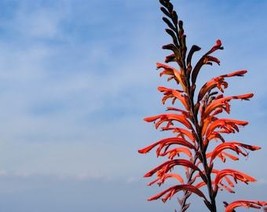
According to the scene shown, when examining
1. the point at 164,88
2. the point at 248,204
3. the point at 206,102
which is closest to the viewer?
the point at 248,204

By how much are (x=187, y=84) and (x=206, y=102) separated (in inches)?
39.0

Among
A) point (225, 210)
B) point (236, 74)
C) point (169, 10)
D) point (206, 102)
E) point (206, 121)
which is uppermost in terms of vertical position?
point (169, 10)

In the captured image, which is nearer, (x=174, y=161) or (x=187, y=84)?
(x=187, y=84)

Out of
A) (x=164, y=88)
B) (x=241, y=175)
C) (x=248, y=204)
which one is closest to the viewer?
(x=248, y=204)

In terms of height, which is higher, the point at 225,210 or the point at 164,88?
the point at 164,88

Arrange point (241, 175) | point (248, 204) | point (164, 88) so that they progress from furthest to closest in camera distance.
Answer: point (164, 88), point (241, 175), point (248, 204)

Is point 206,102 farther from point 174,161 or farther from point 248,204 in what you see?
point 248,204

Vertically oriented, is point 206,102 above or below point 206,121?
above

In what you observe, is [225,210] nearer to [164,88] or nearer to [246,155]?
[246,155]

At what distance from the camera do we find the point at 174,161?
5.98 meters

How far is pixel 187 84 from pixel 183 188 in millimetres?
1641

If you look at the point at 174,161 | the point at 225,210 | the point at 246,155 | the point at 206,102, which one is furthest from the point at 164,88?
the point at 225,210

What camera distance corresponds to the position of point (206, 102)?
6191 mm

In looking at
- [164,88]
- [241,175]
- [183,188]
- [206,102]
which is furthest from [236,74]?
[183,188]
